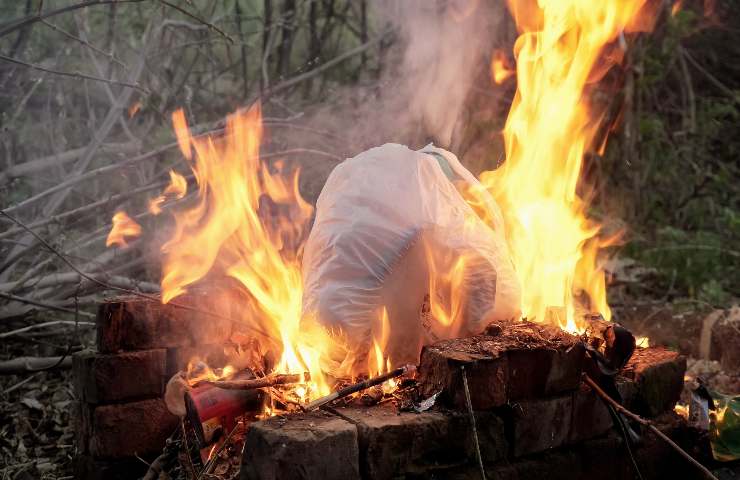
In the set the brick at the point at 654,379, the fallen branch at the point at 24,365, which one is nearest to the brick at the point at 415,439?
the brick at the point at 654,379

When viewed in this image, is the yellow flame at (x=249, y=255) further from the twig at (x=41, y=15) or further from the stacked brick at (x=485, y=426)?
the twig at (x=41, y=15)

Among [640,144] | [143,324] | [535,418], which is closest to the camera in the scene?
[535,418]

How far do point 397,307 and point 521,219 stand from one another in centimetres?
107

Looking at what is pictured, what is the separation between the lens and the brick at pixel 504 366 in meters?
2.20

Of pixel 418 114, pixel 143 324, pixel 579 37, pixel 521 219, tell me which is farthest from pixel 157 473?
pixel 418 114

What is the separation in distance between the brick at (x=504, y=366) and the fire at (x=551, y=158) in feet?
2.08

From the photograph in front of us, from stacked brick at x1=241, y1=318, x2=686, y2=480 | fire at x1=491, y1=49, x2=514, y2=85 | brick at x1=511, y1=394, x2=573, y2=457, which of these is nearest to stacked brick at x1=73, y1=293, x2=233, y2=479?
stacked brick at x1=241, y1=318, x2=686, y2=480

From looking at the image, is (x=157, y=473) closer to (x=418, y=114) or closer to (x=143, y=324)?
(x=143, y=324)

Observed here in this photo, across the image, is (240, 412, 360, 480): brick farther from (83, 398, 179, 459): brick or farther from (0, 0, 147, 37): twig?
(0, 0, 147, 37): twig

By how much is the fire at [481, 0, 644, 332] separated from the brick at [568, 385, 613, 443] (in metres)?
0.59

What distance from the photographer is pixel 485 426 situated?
2240 mm

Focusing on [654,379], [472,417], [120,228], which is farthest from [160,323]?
[654,379]

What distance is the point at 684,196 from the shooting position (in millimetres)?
6797

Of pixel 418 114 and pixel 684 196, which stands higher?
pixel 418 114
